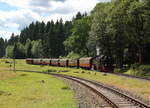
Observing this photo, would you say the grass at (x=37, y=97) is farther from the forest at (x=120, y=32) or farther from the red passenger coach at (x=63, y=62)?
the red passenger coach at (x=63, y=62)

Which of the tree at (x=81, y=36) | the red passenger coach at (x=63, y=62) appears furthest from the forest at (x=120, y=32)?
the red passenger coach at (x=63, y=62)

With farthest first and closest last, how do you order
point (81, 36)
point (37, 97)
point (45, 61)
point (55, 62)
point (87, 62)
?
point (45, 61) < point (81, 36) < point (55, 62) < point (87, 62) < point (37, 97)

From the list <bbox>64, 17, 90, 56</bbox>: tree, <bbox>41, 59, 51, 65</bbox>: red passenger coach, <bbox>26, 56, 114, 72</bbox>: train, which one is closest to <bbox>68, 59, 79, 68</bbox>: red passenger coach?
<bbox>26, 56, 114, 72</bbox>: train

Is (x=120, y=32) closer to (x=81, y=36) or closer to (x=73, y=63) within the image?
(x=73, y=63)

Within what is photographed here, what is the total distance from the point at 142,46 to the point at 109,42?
13.1 metres

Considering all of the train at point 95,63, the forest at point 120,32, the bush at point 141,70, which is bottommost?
the bush at point 141,70

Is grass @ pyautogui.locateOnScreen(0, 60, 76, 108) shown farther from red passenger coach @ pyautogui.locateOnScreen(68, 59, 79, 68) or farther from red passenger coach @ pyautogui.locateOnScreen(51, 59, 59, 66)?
red passenger coach @ pyautogui.locateOnScreen(51, 59, 59, 66)

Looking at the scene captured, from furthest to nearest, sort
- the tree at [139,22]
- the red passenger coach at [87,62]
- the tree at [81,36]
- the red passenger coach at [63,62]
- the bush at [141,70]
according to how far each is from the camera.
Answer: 1. the tree at [81,36]
2. the red passenger coach at [63,62]
3. the red passenger coach at [87,62]
4. the bush at [141,70]
5. the tree at [139,22]

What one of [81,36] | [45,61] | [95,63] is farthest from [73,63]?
[45,61]

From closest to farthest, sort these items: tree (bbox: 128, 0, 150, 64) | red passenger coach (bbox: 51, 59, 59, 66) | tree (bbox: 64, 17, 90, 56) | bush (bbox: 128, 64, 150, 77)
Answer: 1. tree (bbox: 128, 0, 150, 64)
2. bush (bbox: 128, 64, 150, 77)
3. red passenger coach (bbox: 51, 59, 59, 66)
4. tree (bbox: 64, 17, 90, 56)

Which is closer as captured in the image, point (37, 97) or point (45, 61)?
point (37, 97)

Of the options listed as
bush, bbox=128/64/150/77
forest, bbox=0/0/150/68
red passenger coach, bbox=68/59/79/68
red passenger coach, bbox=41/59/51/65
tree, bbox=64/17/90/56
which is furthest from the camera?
red passenger coach, bbox=41/59/51/65

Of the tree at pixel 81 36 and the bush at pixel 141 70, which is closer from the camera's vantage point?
the bush at pixel 141 70

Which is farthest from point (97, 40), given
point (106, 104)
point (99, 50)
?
point (106, 104)
